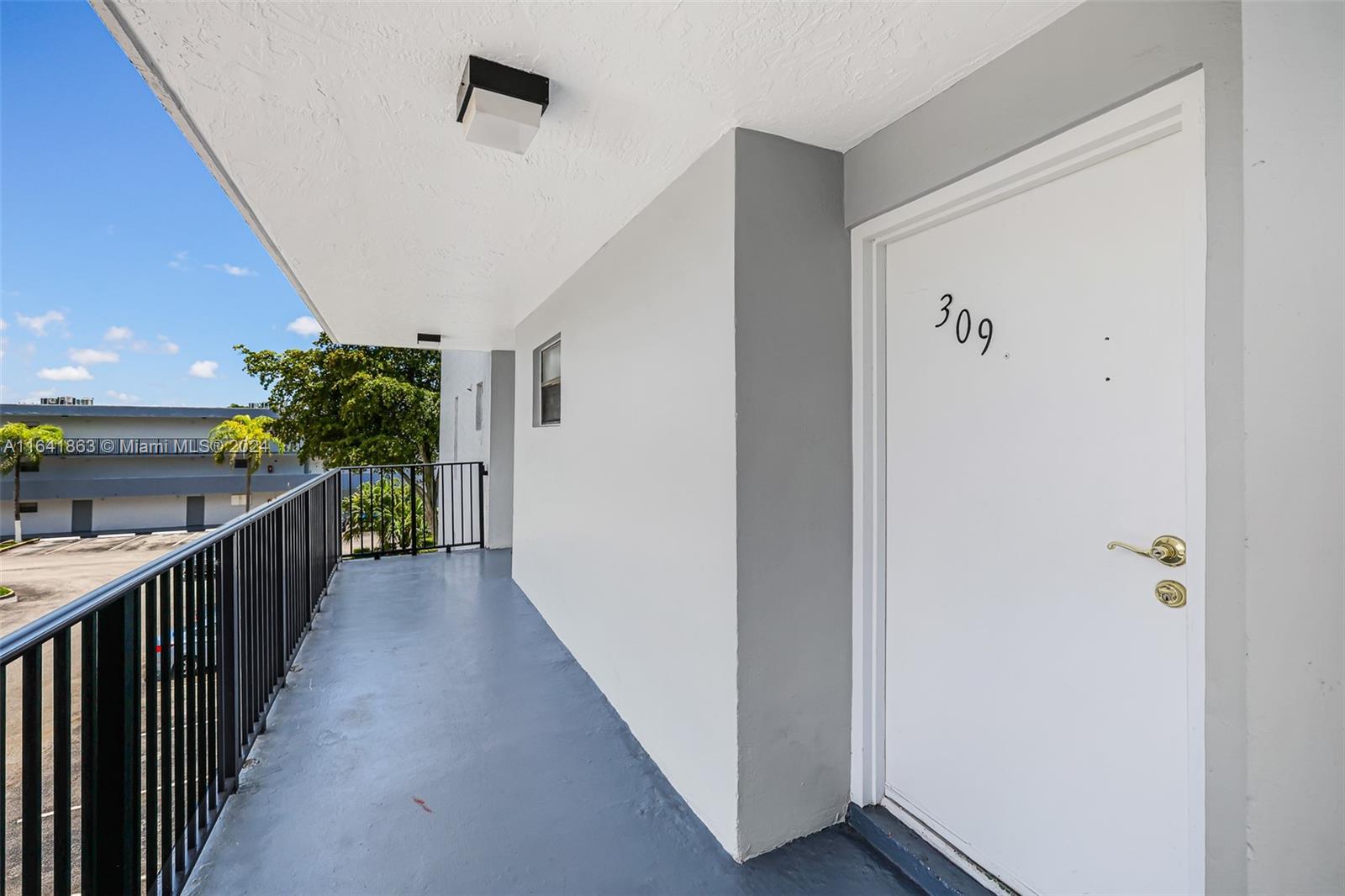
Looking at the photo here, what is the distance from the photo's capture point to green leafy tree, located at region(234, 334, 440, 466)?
42.1ft

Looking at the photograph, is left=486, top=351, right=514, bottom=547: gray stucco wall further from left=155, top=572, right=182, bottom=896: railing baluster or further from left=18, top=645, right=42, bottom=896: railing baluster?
left=18, top=645, right=42, bottom=896: railing baluster

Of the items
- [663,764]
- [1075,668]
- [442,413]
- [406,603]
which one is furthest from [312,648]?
[442,413]

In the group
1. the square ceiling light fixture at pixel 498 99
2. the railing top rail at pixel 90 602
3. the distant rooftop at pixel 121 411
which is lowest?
the railing top rail at pixel 90 602

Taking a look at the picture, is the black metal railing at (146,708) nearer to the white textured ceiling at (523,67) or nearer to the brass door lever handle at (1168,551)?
the white textured ceiling at (523,67)

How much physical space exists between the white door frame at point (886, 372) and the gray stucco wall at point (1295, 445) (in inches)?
7.8

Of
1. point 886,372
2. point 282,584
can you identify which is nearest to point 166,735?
point 282,584

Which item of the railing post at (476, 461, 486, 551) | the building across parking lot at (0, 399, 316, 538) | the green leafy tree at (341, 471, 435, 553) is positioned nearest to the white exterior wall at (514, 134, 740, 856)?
the green leafy tree at (341, 471, 435, 553)

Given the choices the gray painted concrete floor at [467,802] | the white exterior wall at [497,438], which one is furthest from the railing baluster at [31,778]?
the white exterior wall at [497,438]

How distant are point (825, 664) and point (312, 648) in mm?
3312

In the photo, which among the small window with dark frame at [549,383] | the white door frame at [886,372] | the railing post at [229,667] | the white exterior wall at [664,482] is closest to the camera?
the white door frame at [886,372]

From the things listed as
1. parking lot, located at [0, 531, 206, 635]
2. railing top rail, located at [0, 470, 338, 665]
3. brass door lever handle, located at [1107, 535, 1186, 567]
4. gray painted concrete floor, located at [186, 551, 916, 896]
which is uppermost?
brass door lever handle, located at [1107, 535, 1186, 567]

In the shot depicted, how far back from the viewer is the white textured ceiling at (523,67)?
1326 millimetres

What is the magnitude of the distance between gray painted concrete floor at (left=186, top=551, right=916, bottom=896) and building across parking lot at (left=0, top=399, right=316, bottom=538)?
2206 cm

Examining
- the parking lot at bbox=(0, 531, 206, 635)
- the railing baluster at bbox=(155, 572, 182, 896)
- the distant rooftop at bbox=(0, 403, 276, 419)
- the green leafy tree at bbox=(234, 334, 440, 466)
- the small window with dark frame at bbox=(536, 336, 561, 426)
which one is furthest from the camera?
the distant rooftop at bbox=(0, 403, 276, 419)
